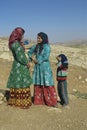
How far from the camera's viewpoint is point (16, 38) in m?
8.39

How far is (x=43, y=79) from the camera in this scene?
8820mm

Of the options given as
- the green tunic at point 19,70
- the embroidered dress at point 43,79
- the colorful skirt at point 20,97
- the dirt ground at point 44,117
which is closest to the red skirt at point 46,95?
the embroidered dress at point 43,79

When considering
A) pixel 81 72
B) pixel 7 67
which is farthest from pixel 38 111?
pixel 81 72

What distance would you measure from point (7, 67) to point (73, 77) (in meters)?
3.60

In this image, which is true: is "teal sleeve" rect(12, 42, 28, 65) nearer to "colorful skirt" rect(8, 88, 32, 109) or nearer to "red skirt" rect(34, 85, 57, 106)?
"colorful skirt" rect(8, 88, 32, 109)

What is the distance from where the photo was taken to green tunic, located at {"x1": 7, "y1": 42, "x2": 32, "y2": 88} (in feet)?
27.3

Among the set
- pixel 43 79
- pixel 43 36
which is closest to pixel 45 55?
pixel 43 36

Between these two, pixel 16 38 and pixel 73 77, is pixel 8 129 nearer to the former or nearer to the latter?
pixel 16 38

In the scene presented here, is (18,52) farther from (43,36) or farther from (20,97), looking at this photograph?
(20,97)

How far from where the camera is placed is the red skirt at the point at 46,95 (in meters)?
8.95

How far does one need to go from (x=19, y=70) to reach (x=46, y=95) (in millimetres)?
1114

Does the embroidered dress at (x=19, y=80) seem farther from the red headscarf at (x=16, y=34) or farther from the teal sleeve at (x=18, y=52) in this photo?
the red headscarf at (x=16, y=34)

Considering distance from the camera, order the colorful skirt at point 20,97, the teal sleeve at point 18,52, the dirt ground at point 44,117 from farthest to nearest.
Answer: the colorful skirt at point 20,97, the teal sleeve at point 18,52, the dirt ground at point 44,117

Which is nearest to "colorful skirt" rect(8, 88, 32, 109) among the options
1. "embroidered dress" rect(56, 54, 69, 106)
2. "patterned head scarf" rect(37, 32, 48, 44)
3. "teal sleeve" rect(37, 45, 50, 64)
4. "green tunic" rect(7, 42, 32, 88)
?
"green tunic" rect(7, 42, 32, 88)
